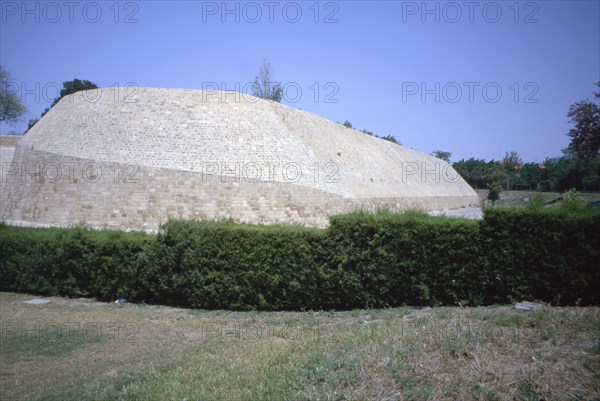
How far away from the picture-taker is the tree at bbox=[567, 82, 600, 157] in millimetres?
22828

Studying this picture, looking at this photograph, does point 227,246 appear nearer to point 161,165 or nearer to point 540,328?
point 540,328

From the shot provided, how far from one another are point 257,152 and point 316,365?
18359mm

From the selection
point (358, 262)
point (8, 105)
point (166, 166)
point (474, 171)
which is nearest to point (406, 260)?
point (358, 262)

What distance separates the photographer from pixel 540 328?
16.8 ft

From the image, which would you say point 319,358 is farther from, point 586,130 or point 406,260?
point 586,130

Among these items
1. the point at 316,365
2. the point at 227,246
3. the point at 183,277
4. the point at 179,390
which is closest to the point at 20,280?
the point at 183,277

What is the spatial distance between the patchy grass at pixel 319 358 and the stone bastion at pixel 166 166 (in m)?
13.2

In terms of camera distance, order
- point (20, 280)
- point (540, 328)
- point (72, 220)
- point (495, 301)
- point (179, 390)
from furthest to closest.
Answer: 1. point (72, 220)
2. point (20, 280)
3. point (495, 301)
4. point (540, 328)
5. point (179, 390)

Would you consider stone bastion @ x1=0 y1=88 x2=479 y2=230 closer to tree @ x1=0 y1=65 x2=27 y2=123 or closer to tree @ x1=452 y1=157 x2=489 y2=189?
tree @ x1=0 y1=65 x2=27 y2=123

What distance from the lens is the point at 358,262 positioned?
838cm

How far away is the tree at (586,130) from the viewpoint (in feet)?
74.9

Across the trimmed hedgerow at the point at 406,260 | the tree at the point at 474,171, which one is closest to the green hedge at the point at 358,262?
the trimmed hedgerow at the point at 406,260

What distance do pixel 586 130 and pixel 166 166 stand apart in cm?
2230

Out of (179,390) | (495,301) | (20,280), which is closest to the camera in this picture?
(179,390)
